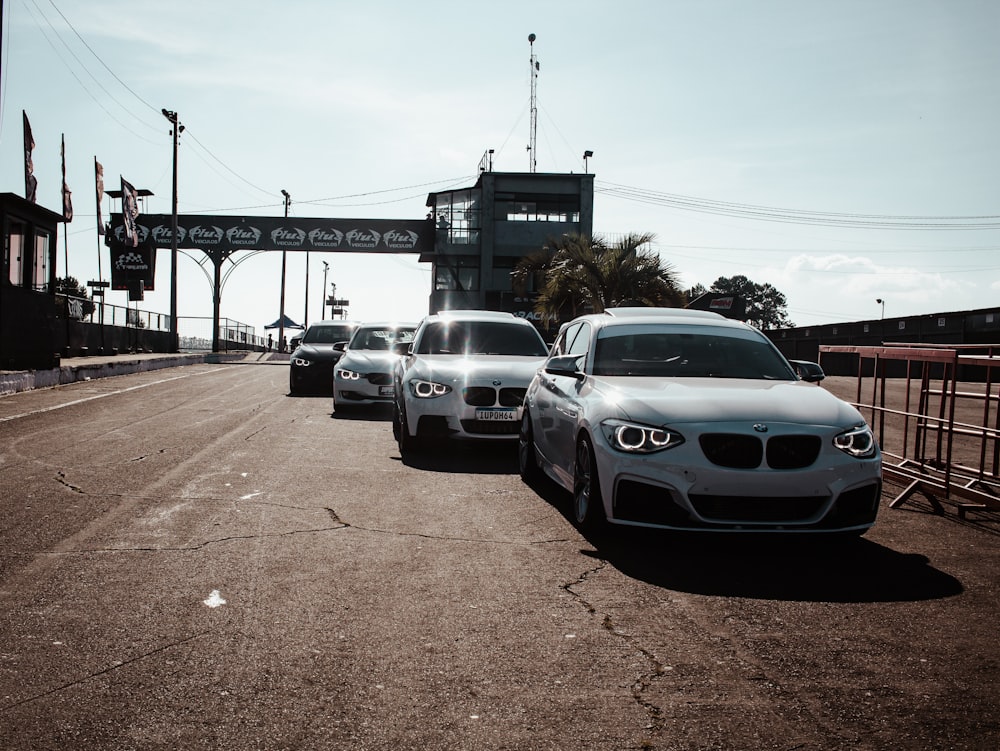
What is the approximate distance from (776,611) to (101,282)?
61771mm

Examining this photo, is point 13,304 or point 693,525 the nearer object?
point 693,525

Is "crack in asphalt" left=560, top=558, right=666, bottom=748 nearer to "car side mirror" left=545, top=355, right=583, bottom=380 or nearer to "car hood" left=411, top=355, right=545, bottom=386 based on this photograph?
"car side mirror" left=545, top=355, right=583, bottom=380

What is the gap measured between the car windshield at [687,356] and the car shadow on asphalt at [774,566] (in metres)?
1.35

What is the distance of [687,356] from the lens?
745 centimetres

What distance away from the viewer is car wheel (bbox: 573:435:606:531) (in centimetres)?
614

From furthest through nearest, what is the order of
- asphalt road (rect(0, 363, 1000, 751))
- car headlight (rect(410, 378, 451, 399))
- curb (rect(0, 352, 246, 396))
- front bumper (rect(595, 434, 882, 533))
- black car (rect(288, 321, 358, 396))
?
black car (rect(288, 321, 358, 396)) → curb (rect(0, 352, 246, 396)) → car headlight (rect(410, 378, 451, 399)) → front bumper (rect(595, 434, 882, 533)) → asphalt road (rect(0, 363, 1000, 751))

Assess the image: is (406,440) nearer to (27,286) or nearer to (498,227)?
(27,286)

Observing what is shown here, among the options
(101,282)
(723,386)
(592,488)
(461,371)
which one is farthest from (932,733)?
(101,282)

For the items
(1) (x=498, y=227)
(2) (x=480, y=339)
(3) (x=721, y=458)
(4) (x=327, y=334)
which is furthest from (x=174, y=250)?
(3) (x=721, y=458)

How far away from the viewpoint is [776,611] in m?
4.71

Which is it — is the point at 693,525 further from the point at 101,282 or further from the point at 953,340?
the point at 101,282

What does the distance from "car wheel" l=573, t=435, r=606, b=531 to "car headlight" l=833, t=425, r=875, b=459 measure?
1.48m

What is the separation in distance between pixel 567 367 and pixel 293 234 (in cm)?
4889

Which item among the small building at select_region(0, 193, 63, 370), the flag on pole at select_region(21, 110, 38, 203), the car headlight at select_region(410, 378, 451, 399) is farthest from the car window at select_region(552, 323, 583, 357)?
the flag on pole at select_region(21, 110, 38, 203)
